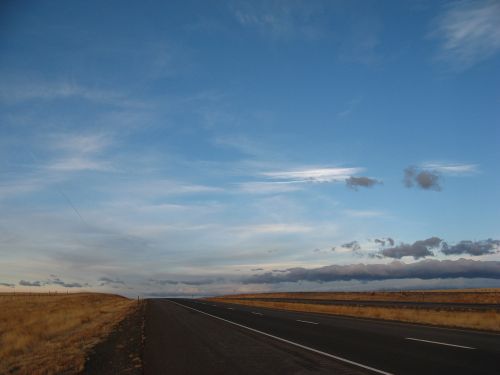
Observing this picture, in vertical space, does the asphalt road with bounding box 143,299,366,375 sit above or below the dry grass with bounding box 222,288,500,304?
above

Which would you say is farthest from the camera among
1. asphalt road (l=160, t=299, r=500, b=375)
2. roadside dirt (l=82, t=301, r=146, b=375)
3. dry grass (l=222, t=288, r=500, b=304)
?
dry grass (l=222, t=288, r=500, b=304)

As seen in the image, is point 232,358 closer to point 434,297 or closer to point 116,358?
point 116,358

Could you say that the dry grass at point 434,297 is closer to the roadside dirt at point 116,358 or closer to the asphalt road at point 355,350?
the asphalt road at point 355,350

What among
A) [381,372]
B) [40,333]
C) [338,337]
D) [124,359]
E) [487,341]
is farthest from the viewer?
[40,333]

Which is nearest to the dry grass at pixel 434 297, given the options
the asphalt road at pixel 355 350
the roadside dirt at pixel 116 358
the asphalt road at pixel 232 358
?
the asphalt road at pixel 355 350

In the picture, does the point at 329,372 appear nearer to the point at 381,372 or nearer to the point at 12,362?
the point at 381,372

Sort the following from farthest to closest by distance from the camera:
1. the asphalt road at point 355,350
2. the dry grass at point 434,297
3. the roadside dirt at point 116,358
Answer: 1. the dry grass at point 434,297
2. the roadside dirt at point 116,358
3. the asphalt road at point 355,350

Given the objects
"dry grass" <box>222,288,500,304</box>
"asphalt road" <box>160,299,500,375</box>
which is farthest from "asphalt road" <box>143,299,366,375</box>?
"dry grass" <box>222,288,500,304</box>

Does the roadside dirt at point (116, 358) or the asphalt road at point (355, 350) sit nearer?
the asphalt road at point (355, 350)

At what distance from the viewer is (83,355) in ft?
43.8

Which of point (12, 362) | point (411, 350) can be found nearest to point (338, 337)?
point (411, 350)

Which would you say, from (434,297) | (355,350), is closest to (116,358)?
(355,350)

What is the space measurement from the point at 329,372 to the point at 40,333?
1878 cm

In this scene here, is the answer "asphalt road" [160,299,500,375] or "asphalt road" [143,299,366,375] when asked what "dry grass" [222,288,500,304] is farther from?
"asphalt road" [143,299,366,375]
